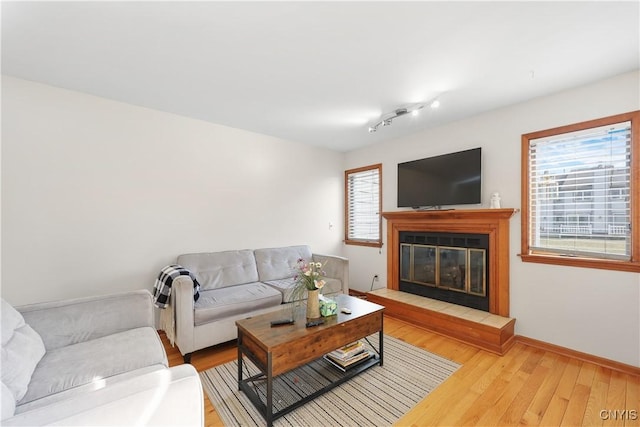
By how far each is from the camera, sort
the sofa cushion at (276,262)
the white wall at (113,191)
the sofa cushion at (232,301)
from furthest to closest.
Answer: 1. the sofa cushion at (276,262)
2. the sofa cushion at (232,301)
3. the white wall at (113,191)

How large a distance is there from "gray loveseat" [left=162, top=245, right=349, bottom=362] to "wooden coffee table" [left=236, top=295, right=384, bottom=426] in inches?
23.9

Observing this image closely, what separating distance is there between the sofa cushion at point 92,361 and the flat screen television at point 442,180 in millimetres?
3199

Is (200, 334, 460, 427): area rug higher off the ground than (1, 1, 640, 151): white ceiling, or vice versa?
(1, 1, 640, 151): white ceiling

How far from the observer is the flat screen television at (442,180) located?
3.05 metres

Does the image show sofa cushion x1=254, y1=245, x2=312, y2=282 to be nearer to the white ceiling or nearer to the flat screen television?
the flat screen television

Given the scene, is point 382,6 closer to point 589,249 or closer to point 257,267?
point 589,249

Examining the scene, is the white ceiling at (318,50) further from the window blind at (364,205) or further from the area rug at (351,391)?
the area rug at (351,391)

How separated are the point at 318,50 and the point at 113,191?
7.92 feet

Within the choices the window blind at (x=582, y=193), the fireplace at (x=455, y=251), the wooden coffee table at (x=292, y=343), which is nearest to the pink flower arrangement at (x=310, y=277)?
the wooden coffee table at (x=292, y=343)

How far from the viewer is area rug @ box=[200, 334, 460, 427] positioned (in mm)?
1708

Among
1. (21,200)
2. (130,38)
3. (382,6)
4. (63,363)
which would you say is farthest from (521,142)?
(21,200)

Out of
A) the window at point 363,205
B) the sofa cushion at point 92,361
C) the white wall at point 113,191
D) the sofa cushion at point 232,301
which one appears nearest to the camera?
the sofa cushion at point 92,361

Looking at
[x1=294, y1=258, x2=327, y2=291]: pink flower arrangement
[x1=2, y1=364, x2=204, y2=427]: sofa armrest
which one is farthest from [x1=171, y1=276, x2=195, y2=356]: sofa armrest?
[x1=2, y1=364, x2=204, y2=427]: sofa armrest

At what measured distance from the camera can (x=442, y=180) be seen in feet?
10.9
